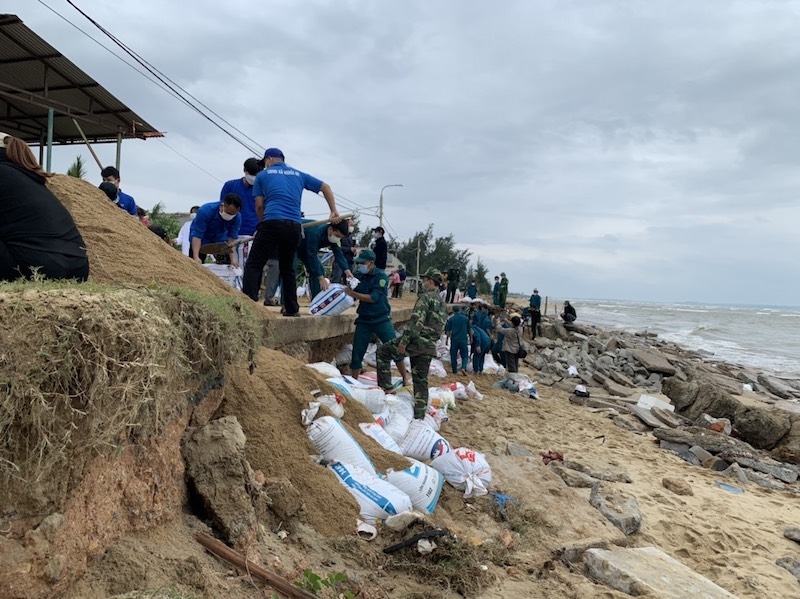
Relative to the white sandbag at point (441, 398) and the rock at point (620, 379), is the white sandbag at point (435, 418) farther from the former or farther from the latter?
the rock at point (620, 379)

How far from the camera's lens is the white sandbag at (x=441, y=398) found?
657cm

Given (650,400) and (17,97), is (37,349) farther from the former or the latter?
(650,400)

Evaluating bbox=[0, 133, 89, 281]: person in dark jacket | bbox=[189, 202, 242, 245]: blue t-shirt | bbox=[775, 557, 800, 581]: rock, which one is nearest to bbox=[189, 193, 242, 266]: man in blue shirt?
bbox=[189, 202, 242, 245]: blue t-shirt

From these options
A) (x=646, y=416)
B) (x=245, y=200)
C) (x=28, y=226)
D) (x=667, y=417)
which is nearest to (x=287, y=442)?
(x=28, y=226)

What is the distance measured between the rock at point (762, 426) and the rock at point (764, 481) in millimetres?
1923

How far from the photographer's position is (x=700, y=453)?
23.5 ft

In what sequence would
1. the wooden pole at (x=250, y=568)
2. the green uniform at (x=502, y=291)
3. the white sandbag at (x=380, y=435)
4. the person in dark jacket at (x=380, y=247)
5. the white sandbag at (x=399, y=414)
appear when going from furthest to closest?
1. the green uniform at (x=502, y=291)
2. the person in dark jacket at (x=380, y=247)
3. the white sandbag at (x=399, y=414)
4. the white sandbag at (x=380, y=435)
5. the wooden pole at (x=250, y=568)

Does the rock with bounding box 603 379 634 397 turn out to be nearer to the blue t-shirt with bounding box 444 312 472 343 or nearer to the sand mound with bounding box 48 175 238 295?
the blue t-shirt with bounding box 444 312 472 343

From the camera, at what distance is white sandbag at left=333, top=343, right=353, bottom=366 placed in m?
7.49

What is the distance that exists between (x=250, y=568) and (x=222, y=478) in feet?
1.52

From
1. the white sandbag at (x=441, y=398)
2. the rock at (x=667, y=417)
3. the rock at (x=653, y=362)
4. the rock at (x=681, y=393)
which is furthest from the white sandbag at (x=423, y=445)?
the rock at (x=653, y=362)

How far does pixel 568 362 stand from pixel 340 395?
1121 centimetres

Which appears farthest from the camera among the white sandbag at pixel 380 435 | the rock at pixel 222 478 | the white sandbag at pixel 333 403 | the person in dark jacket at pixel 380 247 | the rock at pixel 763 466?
the person in dark jacket at pixel 380 247

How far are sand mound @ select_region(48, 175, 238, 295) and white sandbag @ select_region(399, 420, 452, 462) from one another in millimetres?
1991
